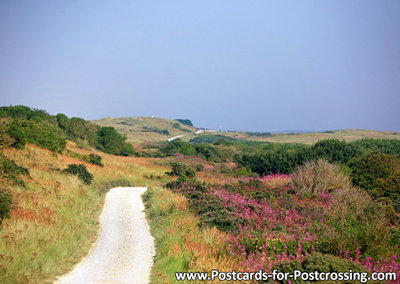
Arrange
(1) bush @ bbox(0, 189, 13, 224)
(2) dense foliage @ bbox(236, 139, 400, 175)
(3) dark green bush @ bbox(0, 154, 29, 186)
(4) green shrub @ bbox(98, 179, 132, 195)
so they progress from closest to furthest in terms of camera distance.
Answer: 1. (1) bush @ bbox(0, 189, 13, 224)
2. (3) dark green bush @ bbox(0, 154, 29, 186)
3. (4) green shrub @ bbox(98, 179, 132, 195)
4. (2) dense foliage @ bbox(236, 139, 400, 175)

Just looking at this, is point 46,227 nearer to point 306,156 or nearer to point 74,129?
point 306,156

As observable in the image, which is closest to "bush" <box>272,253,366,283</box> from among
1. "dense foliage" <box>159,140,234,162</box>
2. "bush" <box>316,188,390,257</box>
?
"bush" <box>316,188,390,257</box>

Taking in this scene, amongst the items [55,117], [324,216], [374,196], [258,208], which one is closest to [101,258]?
[258,208]

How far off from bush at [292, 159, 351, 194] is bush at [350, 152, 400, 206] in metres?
1.42

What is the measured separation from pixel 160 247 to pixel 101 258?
1.76m

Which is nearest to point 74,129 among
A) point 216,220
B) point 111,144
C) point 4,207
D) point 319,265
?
point 111,144

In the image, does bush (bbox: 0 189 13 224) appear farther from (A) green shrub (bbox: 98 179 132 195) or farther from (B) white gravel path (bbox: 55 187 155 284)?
(A) green shrub (bbox: 98 179 132 195)

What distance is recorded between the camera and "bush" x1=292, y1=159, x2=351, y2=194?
58.5ft

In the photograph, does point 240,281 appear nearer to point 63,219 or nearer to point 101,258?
point 101,258

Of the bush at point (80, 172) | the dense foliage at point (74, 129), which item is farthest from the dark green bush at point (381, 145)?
the bush at point (80, 172)

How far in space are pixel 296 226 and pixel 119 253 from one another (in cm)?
562

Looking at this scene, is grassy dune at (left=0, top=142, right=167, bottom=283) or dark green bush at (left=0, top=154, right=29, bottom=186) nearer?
grassy dune at (left=0, top=142, right=167, bottom=283)

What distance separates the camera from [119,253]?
31.0 ft

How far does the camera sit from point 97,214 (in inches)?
568
